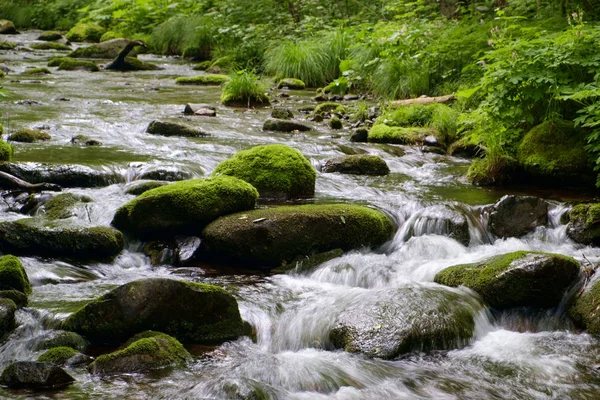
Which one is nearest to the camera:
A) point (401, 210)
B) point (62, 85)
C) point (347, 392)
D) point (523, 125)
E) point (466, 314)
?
point (347, 392)

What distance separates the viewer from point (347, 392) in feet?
13.4

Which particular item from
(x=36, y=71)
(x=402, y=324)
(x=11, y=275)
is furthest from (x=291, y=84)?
(x=402, y=324)

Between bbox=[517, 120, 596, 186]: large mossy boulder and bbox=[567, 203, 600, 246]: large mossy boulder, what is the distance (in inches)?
51.4

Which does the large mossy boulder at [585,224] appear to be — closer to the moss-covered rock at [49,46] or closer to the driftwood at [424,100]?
the driftwood at [424,100]

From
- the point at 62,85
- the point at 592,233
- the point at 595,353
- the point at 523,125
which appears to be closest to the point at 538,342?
the point at 595,353

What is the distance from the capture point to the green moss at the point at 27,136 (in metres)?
9.52

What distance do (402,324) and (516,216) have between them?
2.78 metres

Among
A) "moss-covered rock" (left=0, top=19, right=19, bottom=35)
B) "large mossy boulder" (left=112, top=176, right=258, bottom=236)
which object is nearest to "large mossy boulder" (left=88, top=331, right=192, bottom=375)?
"large mossy boulder" (left=112, top=176, right=258, bottom=236)

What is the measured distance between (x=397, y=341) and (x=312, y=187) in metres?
3.52

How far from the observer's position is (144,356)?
421 cm

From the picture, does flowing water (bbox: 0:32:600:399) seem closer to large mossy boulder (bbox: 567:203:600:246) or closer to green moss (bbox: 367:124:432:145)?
large mossy boulder (bbox: 567:203:600:246)

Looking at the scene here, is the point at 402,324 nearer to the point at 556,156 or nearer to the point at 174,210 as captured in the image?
the point at 174,210

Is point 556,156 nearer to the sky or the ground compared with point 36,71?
nearer to the sky

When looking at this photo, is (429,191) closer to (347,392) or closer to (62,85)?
(347,392)
